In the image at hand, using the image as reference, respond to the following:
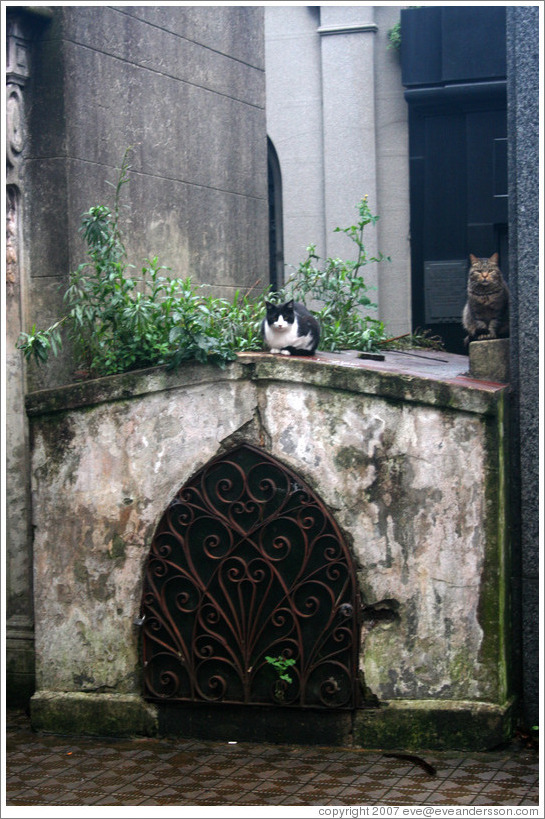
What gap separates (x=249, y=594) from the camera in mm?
5941

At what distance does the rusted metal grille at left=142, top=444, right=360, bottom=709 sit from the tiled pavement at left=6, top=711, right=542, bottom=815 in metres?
0.34

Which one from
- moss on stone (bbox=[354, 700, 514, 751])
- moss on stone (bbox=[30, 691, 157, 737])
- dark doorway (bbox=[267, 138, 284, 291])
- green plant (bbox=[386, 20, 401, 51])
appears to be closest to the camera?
moss on stone (bbox=[354, 700, 514, 751])

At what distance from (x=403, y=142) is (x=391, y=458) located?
25.2ft

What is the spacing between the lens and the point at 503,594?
18.7 feet

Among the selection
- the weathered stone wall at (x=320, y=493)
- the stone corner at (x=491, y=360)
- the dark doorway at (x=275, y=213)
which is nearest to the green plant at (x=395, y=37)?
the dark doorway at (x=275, y=213)

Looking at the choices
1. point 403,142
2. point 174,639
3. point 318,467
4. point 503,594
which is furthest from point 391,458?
point 403,142

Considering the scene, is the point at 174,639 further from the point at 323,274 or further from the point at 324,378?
the point at 323,274

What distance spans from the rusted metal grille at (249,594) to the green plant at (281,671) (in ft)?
0.04

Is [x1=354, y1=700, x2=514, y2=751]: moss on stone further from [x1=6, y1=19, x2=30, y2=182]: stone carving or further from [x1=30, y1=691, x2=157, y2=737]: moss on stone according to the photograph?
[x1=6, y1=19, x2=30, y2=182]: stone carving

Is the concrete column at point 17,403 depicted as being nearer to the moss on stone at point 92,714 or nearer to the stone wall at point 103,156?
the stone wall at point 103,156

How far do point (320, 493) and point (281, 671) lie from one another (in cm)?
102

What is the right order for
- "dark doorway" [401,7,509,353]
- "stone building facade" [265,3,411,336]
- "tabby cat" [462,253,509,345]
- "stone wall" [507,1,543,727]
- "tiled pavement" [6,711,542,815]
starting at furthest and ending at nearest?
"stone building facade" [265,3,411,336], "dark doorway" [401,7,509,353], "tabby cat" [462,253,509,345], "stone wall" [507,1,543,727], "tiled pavement" [6,711,542,815]

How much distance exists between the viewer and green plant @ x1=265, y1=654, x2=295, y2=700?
5.82m

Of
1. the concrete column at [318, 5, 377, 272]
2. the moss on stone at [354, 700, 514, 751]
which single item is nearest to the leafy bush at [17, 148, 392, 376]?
the moss on stone at [354, 700, 514, 751]
